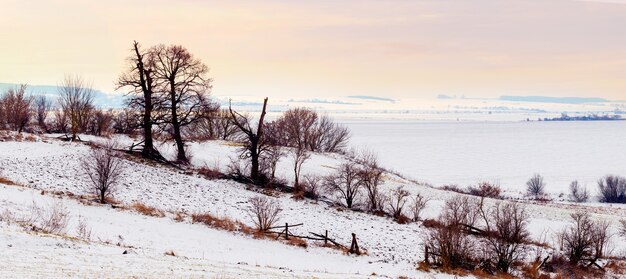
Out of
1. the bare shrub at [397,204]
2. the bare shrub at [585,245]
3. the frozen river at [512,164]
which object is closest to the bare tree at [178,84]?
the bare shrub at [397,204]

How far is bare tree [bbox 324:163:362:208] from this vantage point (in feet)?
142

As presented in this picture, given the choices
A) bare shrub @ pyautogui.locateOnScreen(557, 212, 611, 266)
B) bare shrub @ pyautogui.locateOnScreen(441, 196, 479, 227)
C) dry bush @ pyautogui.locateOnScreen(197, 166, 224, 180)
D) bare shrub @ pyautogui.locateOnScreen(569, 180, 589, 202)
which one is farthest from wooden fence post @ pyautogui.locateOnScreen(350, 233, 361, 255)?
bare shrub @ pyautogui.locateOnScreen(569, 180, 589, 202)

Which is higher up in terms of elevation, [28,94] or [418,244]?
[28,94]

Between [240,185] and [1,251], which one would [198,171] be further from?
[1,251]

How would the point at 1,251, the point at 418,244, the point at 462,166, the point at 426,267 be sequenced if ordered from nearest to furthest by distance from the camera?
the point at 1,251
the point at 426,267
the point at 418,244
the point at 462,166

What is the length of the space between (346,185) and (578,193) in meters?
47.8

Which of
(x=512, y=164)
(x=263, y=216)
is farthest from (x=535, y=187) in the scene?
(x=263, y=216)

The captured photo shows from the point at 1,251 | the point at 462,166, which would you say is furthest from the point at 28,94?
the point at 462,166

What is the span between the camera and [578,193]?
77250 millimetres

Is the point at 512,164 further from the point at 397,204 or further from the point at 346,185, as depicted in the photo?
the point at 397,204

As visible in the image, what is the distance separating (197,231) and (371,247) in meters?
10.0

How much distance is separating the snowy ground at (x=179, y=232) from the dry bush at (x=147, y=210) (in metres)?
0.85

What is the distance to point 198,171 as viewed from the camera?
4469 cm

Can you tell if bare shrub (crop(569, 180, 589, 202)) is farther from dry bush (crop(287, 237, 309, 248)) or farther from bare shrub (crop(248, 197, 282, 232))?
dry bush (crop(287, 237, 309, 248))
